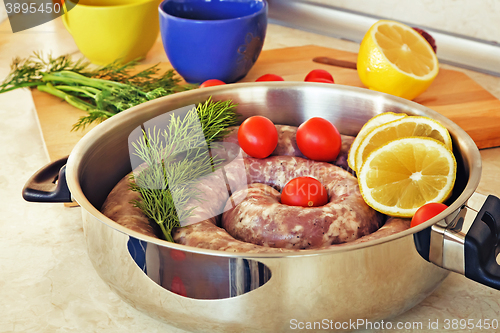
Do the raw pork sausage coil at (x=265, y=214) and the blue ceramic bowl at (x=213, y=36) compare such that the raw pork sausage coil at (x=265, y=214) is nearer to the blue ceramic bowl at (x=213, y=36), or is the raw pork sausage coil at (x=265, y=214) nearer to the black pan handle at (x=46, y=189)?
the black pan handle at (x=46, y=189)

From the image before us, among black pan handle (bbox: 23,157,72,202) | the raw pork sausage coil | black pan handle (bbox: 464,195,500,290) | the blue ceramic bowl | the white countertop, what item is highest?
the blue ceramic bowl

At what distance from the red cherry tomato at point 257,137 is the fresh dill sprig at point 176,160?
0.07 meters

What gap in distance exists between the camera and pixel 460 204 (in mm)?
706

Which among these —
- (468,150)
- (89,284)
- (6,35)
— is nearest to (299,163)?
(468,150)

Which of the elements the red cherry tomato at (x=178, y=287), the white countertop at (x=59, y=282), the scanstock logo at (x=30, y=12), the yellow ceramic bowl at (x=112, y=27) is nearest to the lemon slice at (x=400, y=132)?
the white countertop at (x=59, y=282)

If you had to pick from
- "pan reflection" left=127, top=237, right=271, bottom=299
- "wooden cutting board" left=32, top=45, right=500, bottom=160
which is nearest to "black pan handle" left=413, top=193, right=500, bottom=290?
"pan reflection" left=127, top=237, right=271, bottom=299

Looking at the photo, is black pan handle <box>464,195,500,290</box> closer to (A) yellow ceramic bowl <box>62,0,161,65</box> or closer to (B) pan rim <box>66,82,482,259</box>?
(B) pan rim <box>66,82,482,259</box>

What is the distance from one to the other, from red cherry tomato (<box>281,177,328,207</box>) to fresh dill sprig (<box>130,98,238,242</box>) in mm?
173

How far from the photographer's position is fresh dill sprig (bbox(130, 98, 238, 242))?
91 cm

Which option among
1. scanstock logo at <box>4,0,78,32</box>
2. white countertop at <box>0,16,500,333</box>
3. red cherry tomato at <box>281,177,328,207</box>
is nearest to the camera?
white countertop at <box>0,16,500,333</box>

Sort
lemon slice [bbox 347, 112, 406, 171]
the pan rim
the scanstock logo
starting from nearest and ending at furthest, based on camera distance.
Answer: the pan rim → lemon slice [bbox 347, 112, 406, 171] → the scanstock logo

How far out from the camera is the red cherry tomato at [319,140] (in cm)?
107

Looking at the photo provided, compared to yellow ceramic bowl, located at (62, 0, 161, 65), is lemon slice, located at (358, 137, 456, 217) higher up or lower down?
lower down

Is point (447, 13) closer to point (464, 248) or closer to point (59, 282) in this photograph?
point (464, 248)
